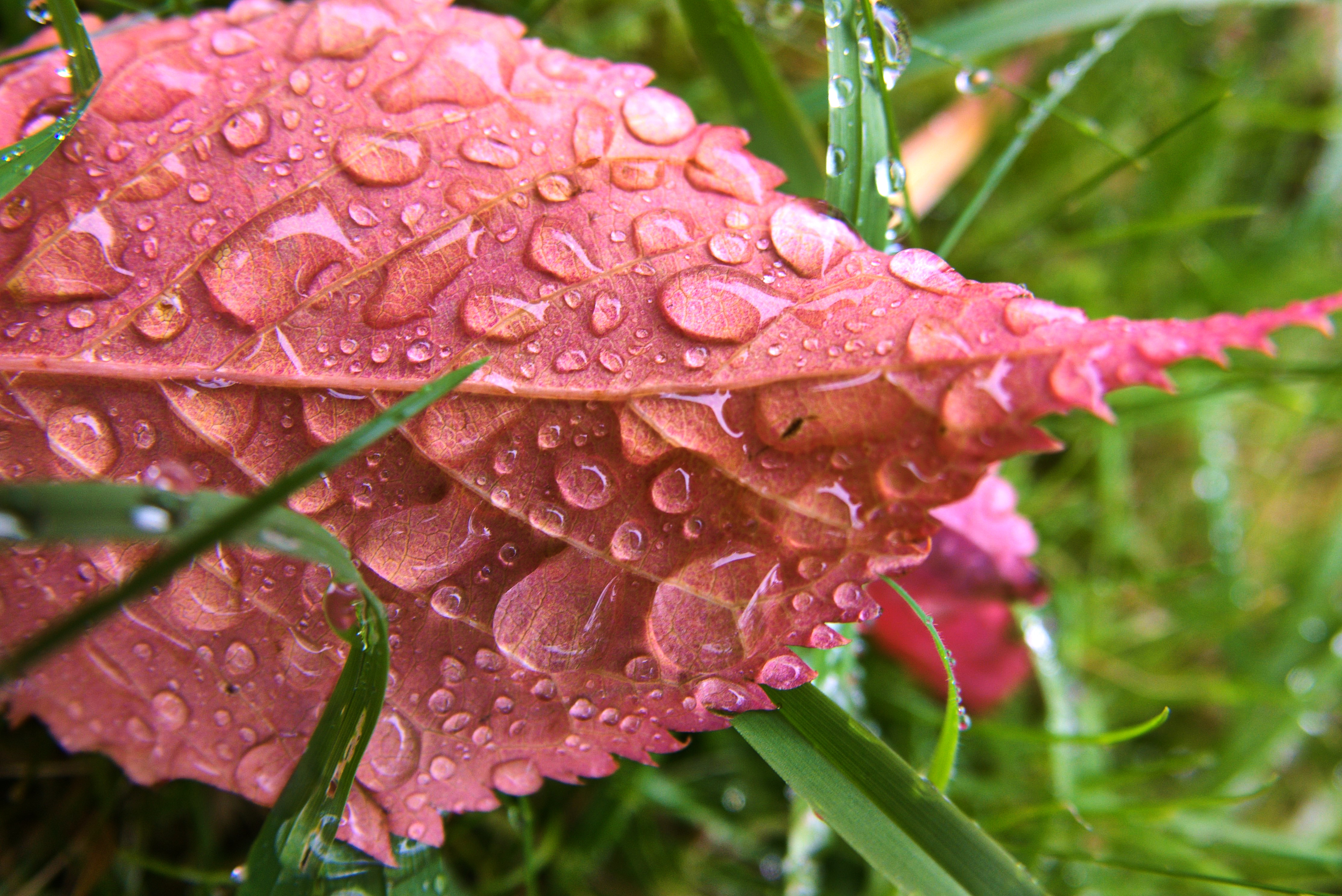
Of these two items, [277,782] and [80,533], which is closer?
[80,533]

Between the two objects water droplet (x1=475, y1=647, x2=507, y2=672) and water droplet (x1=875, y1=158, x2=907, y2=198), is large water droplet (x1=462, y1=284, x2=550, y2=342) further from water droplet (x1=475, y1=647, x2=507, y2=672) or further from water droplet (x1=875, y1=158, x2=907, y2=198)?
water droplet (x1=875, y1=158, x2=907, y2=198)

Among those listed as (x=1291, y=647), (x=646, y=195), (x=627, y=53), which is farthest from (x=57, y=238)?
(x=1291, y=647)

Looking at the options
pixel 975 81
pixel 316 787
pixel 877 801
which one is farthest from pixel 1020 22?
pixel 316 787

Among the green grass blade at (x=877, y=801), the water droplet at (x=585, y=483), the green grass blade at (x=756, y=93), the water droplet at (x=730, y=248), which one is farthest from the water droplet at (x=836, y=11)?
the green grass blade at (x=877, y=801)

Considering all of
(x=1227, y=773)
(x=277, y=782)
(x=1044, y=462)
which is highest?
(x=277, y=782)

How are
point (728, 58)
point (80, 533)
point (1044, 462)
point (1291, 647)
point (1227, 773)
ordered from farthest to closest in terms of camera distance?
1. point (1044, 462)
2. point (1291, 647)
3. point (1227, 773)
4. point (728, 58)
5. point (80, 533)

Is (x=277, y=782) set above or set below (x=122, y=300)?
below

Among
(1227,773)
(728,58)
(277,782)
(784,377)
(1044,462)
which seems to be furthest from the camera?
(1044,462)

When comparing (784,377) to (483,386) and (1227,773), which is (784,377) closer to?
(483,386)
